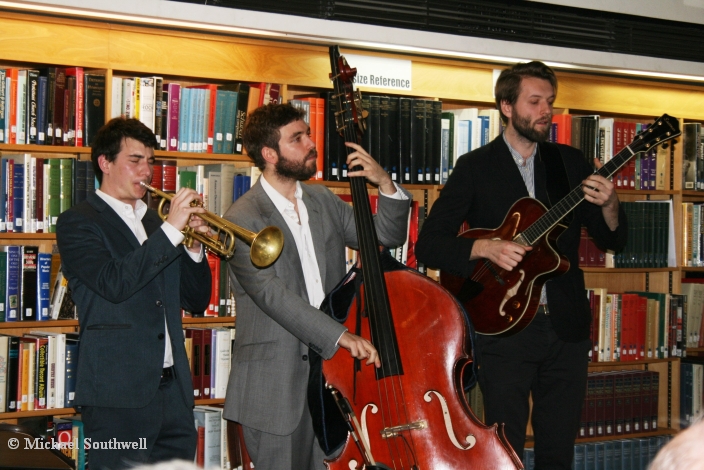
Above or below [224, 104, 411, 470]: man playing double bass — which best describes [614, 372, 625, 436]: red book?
below

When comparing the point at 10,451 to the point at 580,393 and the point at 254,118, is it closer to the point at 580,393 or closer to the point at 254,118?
the point at 254,118

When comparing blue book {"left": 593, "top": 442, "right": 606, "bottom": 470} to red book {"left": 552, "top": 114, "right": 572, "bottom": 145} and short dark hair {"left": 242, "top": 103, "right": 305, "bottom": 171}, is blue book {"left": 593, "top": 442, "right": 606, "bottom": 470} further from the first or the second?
short dark hair {"left": 242, "top": 103, "right": 305, "bottom": 171}

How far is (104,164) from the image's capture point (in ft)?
9.75

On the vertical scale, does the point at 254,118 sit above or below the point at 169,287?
above

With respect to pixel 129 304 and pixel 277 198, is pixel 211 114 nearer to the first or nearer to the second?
pixel 277 198

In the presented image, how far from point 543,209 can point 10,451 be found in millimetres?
2034

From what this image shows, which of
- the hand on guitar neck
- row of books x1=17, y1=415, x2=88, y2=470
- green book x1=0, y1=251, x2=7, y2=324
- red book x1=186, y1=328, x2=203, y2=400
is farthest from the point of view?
red book x1=186, y1=328, x2=203, y2=400

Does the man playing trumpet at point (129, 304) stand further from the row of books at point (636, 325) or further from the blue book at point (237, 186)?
the row of books at point (636, 325)

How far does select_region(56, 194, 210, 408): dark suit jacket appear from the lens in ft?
8.80

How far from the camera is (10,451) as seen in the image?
5.90 feet

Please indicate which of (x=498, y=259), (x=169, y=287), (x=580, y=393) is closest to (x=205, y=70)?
(x=169, y=287)

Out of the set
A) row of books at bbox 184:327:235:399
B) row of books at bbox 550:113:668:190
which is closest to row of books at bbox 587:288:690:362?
row of books at bbox 550:113:668:190

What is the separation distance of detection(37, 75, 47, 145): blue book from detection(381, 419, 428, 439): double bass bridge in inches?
78.5

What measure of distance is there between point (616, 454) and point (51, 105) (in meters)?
3.51
